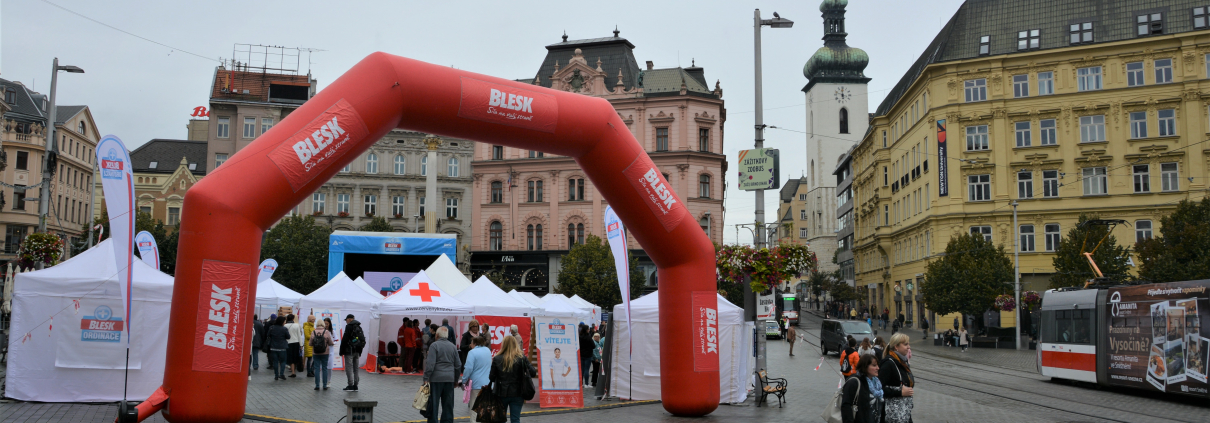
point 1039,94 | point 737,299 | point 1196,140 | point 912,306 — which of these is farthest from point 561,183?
point 1196,140

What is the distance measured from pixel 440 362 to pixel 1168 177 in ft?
153

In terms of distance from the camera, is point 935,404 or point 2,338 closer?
point 935,404

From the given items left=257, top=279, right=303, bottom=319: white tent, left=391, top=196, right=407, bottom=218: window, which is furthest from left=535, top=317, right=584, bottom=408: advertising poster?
left=391, top=196, right=407, bottom=218: window

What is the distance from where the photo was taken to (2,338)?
21.2 m

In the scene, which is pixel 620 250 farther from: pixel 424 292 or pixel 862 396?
pixel 424 292

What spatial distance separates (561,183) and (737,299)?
1476 cm

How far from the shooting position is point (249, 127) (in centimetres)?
6312

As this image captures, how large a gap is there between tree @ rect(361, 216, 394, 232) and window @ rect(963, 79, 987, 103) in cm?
3790

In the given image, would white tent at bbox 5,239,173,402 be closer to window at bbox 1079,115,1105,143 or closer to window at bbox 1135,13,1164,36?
window at bbox 1079,115,1105,143

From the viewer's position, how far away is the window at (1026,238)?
1905 inches

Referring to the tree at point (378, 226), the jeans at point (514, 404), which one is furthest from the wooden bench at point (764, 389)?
the tree at point (378, 226)

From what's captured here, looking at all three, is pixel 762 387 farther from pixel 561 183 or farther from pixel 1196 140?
pixel 561 183

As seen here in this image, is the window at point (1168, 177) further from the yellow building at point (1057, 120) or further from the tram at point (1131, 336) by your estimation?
the tram at point (1131, 336)

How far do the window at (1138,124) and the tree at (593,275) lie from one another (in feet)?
94.3
